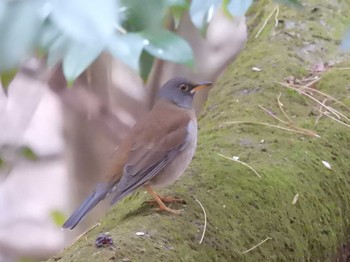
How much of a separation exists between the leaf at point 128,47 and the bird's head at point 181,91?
1.96m

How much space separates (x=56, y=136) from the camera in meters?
6.27

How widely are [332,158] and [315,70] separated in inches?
29.8

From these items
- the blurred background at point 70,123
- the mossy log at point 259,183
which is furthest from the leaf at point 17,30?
the blurred background at point 70,123

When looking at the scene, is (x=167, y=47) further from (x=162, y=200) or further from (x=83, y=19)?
(x=162, y=200)

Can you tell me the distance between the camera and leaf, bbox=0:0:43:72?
74 centimetres

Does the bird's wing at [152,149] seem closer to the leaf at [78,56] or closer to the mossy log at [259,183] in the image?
the mossy log at [259,183]

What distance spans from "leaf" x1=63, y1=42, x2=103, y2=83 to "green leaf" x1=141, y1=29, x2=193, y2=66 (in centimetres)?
9

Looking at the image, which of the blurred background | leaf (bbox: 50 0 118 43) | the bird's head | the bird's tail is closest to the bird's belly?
the bird's tail

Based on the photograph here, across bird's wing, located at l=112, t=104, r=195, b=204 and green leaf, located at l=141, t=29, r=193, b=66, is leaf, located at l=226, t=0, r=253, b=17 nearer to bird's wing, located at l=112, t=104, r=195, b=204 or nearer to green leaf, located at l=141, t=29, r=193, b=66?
green leaf, located at l=141, t=29, r=193, b=66

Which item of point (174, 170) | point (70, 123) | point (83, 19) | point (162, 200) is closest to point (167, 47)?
point (83, 19)

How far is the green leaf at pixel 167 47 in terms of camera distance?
891 millimetres

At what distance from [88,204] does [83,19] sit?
1.65 metres

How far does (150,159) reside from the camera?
247 cm

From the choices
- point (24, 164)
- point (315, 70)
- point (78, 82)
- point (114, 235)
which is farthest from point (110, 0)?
point (24, 164)
